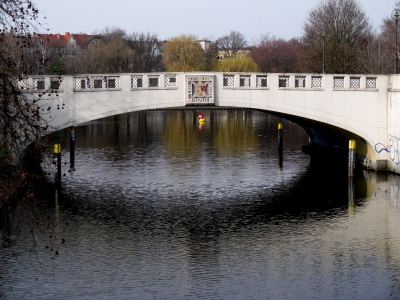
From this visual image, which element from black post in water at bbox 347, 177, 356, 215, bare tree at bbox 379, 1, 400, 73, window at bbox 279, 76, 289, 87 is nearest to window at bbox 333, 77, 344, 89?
window at bbox 279, 76, 289, 87

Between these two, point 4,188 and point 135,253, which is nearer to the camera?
point 4,188

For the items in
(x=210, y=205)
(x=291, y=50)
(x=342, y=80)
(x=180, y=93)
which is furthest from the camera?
(x=291, y=50)

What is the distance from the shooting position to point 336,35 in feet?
191

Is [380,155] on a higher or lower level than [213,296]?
higher

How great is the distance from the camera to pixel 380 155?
1321 inches

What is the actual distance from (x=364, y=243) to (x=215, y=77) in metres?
11.7

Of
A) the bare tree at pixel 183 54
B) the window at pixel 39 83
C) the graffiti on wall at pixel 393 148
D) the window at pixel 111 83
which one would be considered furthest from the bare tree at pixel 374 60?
the bare tree at pixel 183 54

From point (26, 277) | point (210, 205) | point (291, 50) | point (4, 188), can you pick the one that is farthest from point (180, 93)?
point (291, 50)

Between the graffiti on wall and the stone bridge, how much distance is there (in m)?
0.02

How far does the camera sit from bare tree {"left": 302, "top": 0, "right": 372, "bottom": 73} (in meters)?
56.2

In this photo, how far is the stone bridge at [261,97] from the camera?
3036cm

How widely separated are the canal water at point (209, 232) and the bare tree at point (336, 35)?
54.9 feet

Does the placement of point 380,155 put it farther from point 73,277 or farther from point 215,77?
point 73,277

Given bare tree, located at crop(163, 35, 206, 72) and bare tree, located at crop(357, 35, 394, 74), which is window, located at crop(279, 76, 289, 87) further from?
bare tree, located at crop(163, 35, 206, 72)
